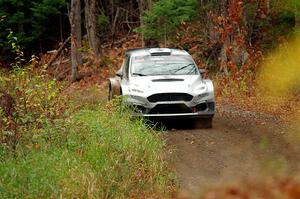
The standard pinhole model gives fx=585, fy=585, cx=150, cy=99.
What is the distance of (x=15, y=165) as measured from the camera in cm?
842

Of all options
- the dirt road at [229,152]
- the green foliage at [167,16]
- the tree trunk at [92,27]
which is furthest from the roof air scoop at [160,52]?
the tree trunk at [92,27]

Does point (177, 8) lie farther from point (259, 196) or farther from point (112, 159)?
point (259, 196)

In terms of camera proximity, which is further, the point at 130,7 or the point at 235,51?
the point at 130,7

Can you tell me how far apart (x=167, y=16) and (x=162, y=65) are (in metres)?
8.71

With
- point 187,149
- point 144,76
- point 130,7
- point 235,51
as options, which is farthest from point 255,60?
point 130,7

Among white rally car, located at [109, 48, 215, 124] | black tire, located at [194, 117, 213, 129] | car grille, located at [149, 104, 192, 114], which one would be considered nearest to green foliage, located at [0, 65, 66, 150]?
white rally car, located at [109, 48, 215, 124]

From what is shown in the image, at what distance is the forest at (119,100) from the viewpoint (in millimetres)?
8016

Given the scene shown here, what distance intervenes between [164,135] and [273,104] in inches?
233

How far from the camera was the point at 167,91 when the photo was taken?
41.9 feet

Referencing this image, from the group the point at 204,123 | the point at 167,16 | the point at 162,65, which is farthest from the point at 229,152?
the point at 167,16

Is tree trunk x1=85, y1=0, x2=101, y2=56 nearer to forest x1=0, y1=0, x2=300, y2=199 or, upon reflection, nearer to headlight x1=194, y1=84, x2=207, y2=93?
forest x1=0, y1=0, x2=300, y2=199

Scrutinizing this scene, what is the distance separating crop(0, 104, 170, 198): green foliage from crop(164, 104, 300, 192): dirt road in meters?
0.54

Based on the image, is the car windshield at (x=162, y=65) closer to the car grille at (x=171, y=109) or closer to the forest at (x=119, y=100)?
the car grille at (x=171, y=109)

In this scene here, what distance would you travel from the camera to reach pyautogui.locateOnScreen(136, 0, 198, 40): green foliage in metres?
22.1
